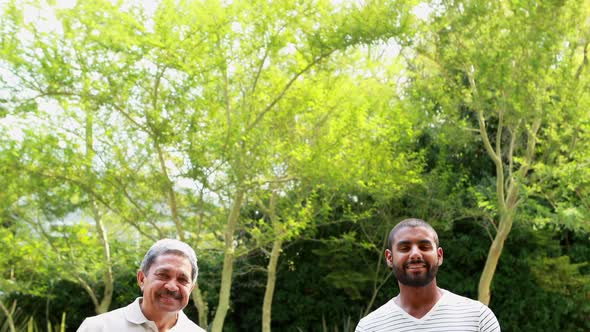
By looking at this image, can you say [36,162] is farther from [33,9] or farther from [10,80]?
[33,9]

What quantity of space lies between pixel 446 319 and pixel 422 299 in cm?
13

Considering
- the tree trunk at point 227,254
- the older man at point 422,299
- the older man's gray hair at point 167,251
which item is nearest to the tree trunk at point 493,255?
the tree trunk at point 227,254

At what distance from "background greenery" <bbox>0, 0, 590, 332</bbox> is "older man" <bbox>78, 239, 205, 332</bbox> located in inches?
313

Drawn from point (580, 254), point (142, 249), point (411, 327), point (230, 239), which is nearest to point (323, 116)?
point (230, 239)

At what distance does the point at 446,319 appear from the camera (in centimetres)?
312

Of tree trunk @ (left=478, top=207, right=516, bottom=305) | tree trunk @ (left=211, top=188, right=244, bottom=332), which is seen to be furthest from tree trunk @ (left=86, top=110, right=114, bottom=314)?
tree trunk @ (left=478, top=207, right=516, bottom=305)

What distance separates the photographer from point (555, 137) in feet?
37.2

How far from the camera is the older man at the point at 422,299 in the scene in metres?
3.09

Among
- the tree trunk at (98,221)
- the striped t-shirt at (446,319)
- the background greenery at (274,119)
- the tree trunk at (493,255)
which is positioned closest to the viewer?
the striped t-shirt at (446,319)

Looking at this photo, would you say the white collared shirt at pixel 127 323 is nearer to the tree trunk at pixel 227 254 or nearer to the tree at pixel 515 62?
the tree at pixel 515 62

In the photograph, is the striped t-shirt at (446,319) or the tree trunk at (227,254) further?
the tree trunk at (227,254)

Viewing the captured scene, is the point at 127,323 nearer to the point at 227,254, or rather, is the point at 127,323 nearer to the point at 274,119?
the point at 227,254

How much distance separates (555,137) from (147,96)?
5982 mm

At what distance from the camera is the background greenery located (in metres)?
11.0
